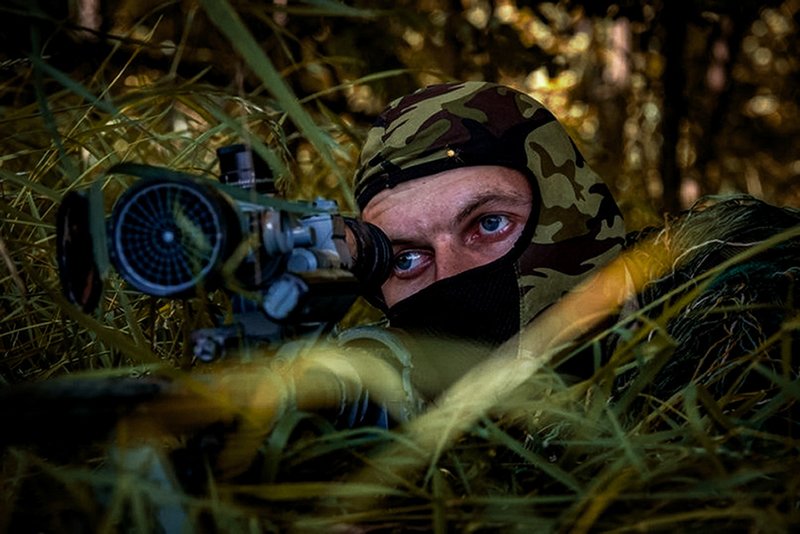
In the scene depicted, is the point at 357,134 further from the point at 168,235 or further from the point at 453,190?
the point at 168,235

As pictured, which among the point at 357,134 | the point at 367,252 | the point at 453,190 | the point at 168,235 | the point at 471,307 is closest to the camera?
the point at 168,235

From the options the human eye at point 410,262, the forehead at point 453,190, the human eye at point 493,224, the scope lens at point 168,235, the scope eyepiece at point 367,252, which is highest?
the scope lens at point 168,235

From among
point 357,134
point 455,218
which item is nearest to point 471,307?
point 455,218

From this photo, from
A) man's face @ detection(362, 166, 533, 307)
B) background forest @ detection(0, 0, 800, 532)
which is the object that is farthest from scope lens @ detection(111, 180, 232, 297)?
man's face @ detection(362, 166, 533, 307)

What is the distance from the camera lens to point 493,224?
6.24 feet

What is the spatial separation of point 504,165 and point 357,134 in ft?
1.83

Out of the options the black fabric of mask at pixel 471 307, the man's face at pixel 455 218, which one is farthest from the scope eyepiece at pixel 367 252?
the man's face at pixel 455 218

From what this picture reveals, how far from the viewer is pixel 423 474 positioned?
48.0 inches

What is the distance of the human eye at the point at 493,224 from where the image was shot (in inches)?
74.8

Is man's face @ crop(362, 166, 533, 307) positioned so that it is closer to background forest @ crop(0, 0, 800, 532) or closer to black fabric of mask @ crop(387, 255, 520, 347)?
black fabric of mask @ crop(387, 255, 520, 347)

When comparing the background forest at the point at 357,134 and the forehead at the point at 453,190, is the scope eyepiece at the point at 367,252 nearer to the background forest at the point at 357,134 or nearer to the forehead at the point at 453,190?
the background forest at the point at 357,134

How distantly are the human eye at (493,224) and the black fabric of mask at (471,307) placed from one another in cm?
8

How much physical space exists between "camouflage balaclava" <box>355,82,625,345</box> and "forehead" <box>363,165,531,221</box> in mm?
18

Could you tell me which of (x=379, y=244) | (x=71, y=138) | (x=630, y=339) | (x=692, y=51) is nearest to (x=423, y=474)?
(x=630, y=339)
